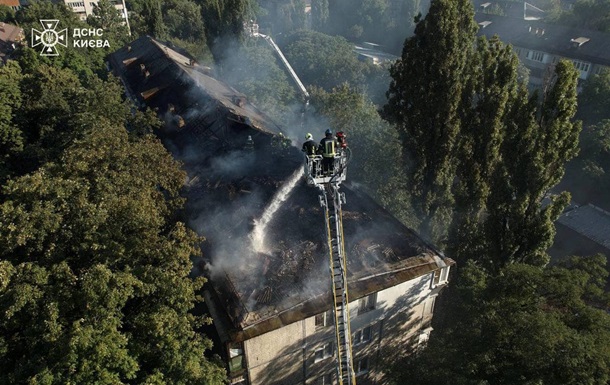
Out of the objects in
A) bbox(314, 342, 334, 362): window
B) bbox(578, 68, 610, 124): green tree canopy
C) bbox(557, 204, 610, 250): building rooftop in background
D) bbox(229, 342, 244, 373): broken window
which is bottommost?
bbox(557, 204, 610, 250): building rooftop in background

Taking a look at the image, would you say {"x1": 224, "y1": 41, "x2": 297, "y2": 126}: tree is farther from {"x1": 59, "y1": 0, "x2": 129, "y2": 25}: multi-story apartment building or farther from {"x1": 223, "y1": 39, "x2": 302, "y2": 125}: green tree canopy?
{"x1": 59, "y1": 0, "x2": 129, "y2": 25}: multi-story apartment building

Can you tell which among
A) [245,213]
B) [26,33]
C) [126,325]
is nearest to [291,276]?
[245,213]

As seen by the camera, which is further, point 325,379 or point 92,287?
point 325,379

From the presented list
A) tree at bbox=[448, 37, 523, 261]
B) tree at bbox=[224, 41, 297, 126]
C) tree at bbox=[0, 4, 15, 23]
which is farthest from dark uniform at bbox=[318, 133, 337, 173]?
tree at bbox=[0, 4, 15, 23]

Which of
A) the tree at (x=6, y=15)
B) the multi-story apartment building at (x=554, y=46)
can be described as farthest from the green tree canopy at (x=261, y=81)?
the tree at (x=6, y=15)

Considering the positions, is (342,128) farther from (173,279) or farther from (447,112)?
(173,279)

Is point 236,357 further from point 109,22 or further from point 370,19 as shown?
point 370,19

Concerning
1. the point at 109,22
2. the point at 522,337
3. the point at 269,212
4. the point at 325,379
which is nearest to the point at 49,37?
the point at 109,22
